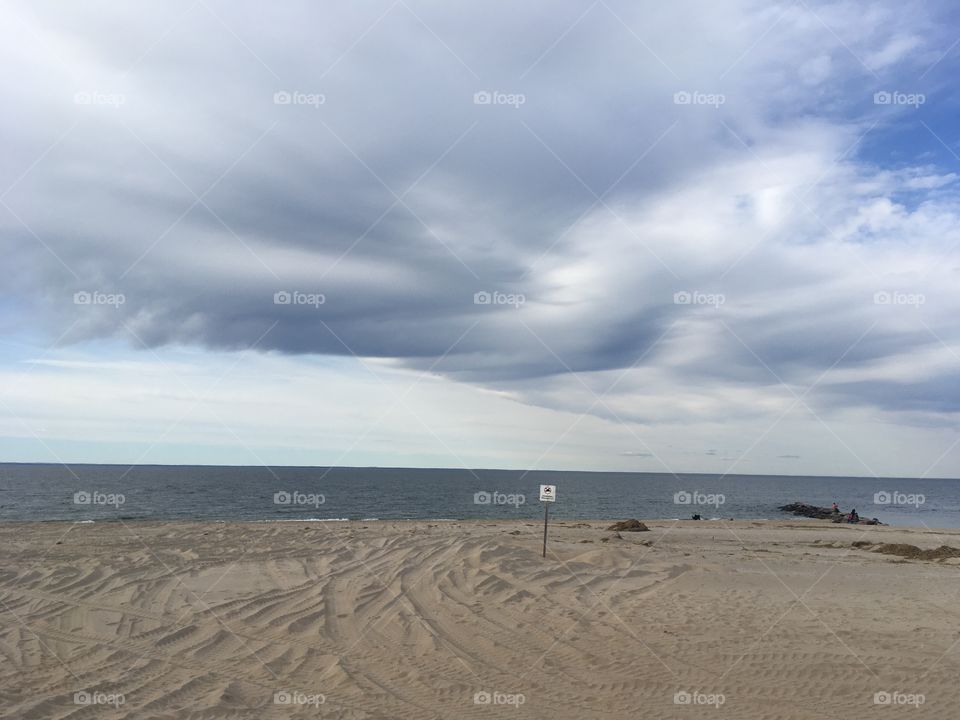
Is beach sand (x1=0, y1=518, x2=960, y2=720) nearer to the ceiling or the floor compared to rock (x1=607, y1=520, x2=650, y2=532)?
nearer to the floor

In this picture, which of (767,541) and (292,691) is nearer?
(292,691)

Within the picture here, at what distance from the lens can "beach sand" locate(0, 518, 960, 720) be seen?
27.6 feet

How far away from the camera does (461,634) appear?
11.2 metres

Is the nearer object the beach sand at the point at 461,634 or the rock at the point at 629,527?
the beach sand at the point at 461,634

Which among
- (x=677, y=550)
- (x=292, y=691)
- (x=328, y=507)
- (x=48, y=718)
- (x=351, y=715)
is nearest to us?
(x=48, y=718)

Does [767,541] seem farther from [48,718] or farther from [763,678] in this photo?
[48,718]

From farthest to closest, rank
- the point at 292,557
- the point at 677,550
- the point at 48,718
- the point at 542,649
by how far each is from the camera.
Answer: the point at 677,550
the point at 292,557
the point at 542,649
the point at 48,718

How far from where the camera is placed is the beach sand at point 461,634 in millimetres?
8398

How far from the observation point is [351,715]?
780cm

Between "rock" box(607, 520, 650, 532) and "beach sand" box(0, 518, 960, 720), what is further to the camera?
"rock" box(607, 520, 650, 532)

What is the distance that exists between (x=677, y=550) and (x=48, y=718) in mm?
19010

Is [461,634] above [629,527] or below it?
below

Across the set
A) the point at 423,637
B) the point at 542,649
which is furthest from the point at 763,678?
the point at 423,637

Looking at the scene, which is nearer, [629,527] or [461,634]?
[461,634]
